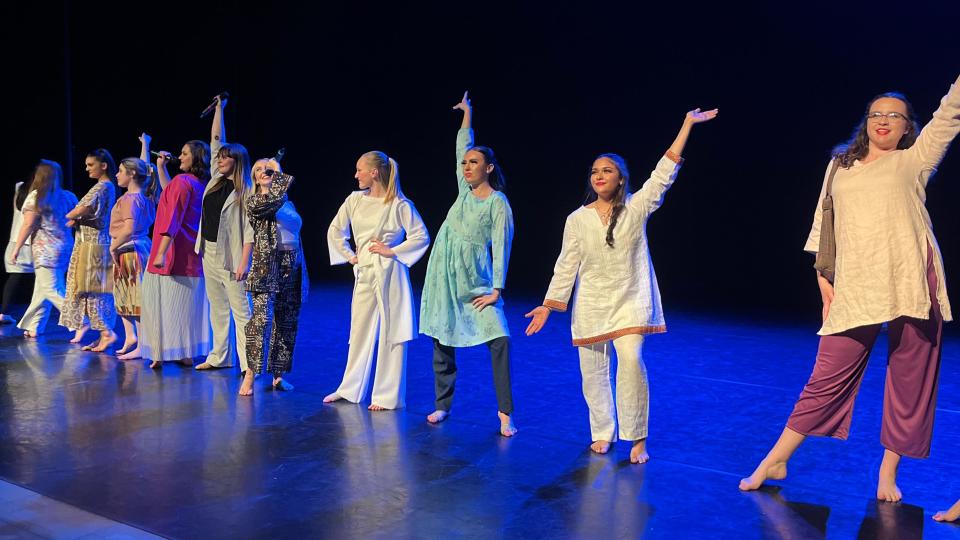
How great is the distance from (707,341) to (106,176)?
14.0 feet

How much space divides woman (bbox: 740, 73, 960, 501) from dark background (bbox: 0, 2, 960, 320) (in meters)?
5.00

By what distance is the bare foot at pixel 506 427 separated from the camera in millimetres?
3773

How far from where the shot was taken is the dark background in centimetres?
767

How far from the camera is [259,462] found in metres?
3.37

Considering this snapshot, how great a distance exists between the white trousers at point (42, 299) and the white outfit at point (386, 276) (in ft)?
9.84

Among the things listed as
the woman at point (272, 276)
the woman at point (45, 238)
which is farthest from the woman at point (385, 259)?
the woman at point (45, 238)

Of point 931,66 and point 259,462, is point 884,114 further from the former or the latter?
point 931,66

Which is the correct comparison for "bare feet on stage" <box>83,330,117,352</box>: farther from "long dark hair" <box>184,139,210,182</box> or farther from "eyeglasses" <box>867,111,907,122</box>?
"eyeglasses" <box>867,111,907,122</box>

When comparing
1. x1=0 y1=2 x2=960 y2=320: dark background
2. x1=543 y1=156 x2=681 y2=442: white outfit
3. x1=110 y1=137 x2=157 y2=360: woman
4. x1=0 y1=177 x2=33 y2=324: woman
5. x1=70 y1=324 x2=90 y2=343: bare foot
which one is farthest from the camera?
x1=0 y1=2 x2=960 y2=320: dark background

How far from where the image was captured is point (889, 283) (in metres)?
2.75

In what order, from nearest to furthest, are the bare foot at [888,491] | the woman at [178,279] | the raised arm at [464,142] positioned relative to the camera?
the bare foot at [888,491], the raised arm at [464,142], the woman at [178,279]

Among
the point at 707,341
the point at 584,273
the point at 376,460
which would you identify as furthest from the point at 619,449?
the point at 707,341

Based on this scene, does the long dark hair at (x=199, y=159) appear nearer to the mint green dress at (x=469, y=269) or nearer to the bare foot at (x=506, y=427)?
the mint green dress at (x=469, y=269)

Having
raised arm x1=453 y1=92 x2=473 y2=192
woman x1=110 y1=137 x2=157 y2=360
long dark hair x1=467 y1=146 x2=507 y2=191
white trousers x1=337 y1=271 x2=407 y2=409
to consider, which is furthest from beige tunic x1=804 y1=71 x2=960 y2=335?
woman x1=110 y1=137 x2=157 y2=360
